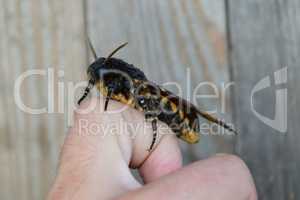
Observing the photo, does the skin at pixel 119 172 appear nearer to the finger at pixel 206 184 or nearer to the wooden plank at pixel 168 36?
the finger at pixel 206 184

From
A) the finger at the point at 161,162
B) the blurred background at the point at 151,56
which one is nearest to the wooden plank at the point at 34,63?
the blurred background at the point at 151,56

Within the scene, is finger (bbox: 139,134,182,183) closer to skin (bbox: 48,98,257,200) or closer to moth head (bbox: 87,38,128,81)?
skin (bbox: 48,98,257,200)

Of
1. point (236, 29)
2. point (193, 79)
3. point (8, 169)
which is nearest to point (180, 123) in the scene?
point (193, 79)

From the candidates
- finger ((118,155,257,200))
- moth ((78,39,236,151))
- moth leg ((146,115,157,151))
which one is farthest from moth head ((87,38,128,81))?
finger ((118,155,257,200))

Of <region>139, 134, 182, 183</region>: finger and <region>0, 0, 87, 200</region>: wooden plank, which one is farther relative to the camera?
<region>0, 0, 87, 200</region>: wooden plank

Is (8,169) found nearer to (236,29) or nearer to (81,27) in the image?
(81,27)

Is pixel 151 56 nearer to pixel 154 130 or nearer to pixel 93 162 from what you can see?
pixel 154 130

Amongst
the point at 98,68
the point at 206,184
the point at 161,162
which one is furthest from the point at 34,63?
the point at 206,184
